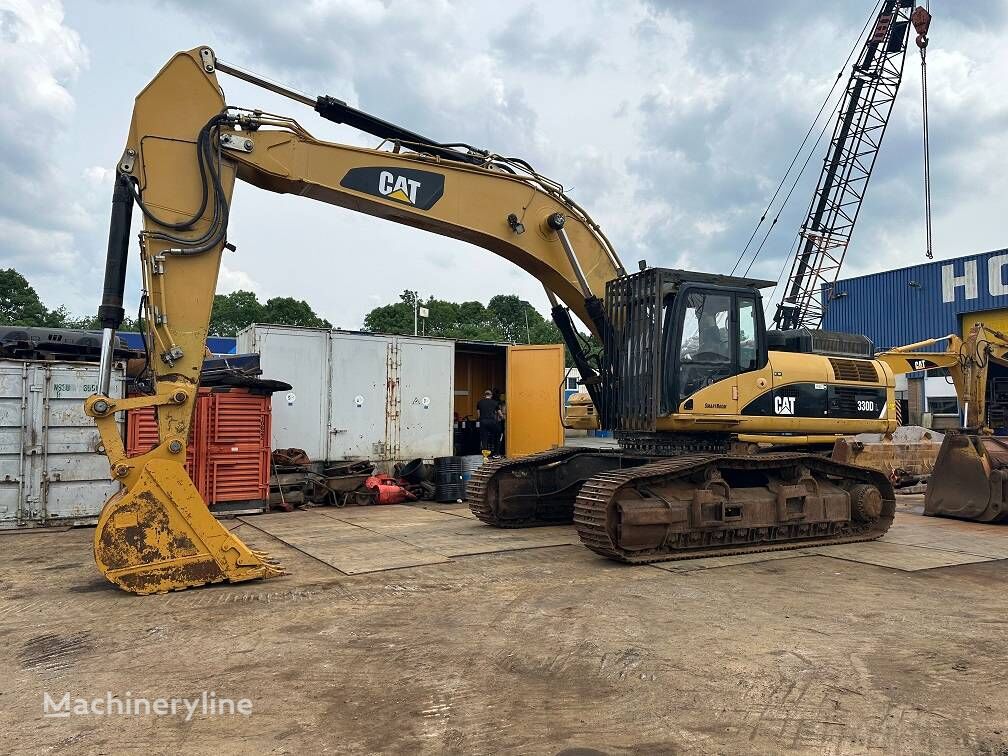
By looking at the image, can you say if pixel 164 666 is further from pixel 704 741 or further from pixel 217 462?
pixel 217 462

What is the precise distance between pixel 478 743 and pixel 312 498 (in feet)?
30.1

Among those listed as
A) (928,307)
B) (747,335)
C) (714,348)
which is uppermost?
(928,307)

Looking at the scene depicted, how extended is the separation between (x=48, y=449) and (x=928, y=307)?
31165 mm

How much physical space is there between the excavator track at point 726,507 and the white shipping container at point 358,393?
652cm

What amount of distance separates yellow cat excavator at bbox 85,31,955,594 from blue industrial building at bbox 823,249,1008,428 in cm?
1889

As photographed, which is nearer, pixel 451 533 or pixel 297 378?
pixel 451 533

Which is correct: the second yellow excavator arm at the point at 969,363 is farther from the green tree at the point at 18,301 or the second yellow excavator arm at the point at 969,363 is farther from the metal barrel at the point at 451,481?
the green tree at the point at 18,301

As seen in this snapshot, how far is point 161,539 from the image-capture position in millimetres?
5734

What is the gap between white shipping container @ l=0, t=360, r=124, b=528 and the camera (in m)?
9.37

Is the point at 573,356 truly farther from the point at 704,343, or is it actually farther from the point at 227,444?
the point at 227,444

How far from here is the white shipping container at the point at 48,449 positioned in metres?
9.37

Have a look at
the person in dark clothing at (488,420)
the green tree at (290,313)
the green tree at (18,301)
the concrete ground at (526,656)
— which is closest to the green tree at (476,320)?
the green tree at (290,313)

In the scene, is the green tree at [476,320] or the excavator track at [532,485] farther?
the green tree at [476,320]

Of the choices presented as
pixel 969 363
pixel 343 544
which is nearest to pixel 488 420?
pixel 343 544
